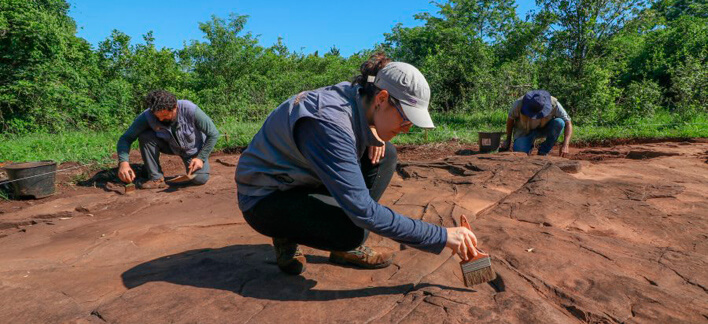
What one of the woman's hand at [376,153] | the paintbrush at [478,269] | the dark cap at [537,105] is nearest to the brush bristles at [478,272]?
the paintbrush at [478,269]

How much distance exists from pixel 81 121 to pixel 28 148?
399cm

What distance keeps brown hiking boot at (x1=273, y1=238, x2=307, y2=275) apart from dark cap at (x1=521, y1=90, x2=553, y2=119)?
3829 millimetres

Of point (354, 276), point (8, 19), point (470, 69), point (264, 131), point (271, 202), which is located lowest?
point (354, 276)

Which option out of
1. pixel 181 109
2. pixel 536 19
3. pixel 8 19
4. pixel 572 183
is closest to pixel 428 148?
pixel 572 183

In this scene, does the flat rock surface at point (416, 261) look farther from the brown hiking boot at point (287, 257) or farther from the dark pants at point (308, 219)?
the dark pants at point (308, 219)

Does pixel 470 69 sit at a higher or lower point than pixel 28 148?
higher

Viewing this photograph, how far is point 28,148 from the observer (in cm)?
686

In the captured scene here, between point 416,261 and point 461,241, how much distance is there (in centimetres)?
65

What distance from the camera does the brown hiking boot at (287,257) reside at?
204cm

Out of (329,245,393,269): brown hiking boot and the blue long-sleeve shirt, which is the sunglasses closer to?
the blue long-sleeve shirt

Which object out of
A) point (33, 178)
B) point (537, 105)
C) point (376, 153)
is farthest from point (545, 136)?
point (33, 178)

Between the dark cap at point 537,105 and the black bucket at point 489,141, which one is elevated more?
the dark cap at point 537,105

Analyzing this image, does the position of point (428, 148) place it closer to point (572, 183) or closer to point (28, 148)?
point (572, 183)

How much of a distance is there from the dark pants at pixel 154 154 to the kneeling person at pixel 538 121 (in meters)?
3.88
